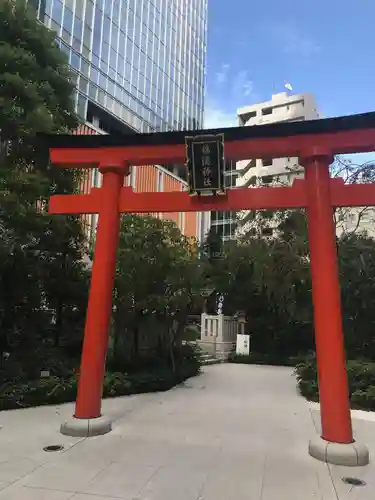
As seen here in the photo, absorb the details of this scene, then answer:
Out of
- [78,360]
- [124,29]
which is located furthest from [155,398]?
[124,29]

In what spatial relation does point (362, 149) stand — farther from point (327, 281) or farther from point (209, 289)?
point (209, 289)

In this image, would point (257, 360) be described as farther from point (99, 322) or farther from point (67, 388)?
point (99, 322)

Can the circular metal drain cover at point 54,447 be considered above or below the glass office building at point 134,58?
below

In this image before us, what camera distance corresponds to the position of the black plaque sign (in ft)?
21.2

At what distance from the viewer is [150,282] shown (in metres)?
11.0

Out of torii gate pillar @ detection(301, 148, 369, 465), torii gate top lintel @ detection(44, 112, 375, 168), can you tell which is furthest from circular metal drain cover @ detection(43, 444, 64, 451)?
torii gate top lintel @ detection(44, 112, 375, 168)

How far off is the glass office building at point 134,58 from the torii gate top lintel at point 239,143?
16106 millimetres

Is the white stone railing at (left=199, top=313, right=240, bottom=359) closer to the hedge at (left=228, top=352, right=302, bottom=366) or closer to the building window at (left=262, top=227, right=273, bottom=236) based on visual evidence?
the hedge at (left=228, top=352, right=302, bottom=366)

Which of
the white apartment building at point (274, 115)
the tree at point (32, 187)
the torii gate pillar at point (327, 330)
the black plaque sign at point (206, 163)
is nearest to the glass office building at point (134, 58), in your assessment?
the white apartment building at point (274, 115)

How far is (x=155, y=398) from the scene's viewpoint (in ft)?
31.5

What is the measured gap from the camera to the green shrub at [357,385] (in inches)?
360

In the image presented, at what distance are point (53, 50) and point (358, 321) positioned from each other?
10167 millimetres

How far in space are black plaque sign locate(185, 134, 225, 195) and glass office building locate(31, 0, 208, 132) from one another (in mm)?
17135

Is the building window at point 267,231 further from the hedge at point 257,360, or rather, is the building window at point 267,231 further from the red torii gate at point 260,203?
the red torii gate at point 260,203
